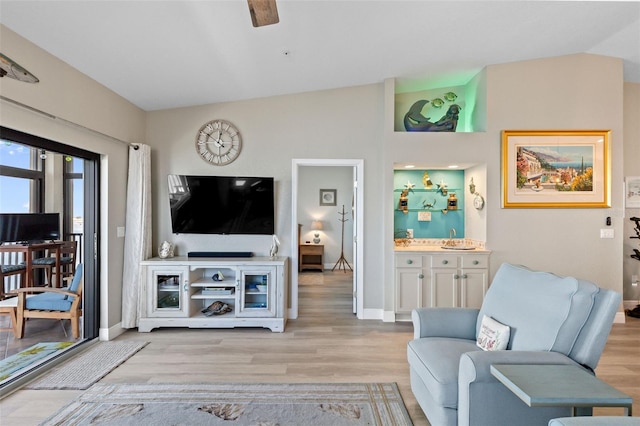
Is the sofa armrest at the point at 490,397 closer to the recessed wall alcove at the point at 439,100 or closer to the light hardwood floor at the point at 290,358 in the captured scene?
the light hardwood floor at the point at 290,358

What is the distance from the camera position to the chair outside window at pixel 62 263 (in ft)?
12.7

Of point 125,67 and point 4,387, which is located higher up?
point 125,67

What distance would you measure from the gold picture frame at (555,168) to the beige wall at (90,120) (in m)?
4.63

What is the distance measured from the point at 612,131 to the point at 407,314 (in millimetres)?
3462

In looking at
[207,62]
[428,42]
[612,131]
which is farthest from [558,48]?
[207,62]

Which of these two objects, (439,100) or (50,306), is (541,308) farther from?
(50,306)

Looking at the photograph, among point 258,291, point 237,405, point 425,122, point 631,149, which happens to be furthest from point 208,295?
point 631,149

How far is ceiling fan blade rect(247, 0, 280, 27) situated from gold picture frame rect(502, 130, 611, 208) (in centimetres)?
337

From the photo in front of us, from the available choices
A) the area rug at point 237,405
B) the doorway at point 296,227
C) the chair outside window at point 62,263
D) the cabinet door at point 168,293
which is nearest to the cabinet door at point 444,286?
the doorway at point 296,227

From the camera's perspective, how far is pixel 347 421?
7.12 feet

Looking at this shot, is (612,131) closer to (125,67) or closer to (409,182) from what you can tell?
(409,182)

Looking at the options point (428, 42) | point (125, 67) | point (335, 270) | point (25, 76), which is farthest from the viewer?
point (335, 270)

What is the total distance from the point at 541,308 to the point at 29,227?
15.6 feet

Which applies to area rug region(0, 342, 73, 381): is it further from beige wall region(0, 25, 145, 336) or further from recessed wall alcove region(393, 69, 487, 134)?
recessed wall alcove region(393, 69, 487, 134)
